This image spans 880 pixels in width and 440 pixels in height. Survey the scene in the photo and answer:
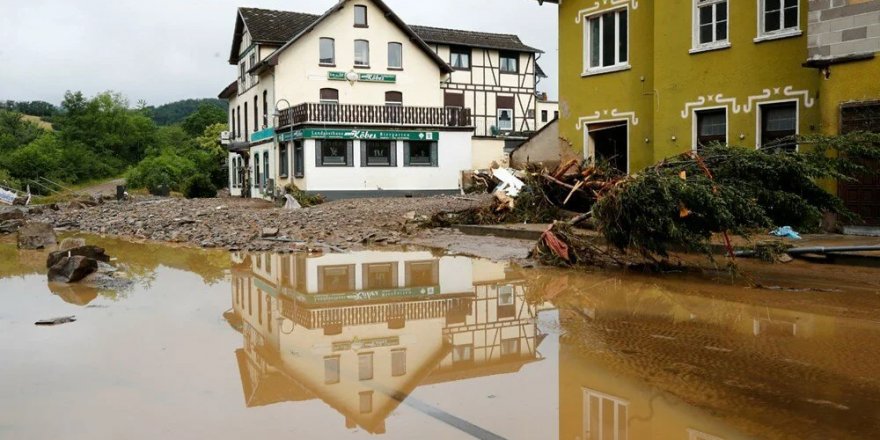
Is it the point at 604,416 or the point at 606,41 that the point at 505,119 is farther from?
the point at 604,416

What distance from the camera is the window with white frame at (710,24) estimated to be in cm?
1617

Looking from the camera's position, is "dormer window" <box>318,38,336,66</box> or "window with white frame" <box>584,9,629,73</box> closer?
"window with white frame" <box>584,9,629,73</box>

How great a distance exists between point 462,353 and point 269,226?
46.2 ft

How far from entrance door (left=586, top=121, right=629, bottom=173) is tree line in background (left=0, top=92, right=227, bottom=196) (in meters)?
34.6

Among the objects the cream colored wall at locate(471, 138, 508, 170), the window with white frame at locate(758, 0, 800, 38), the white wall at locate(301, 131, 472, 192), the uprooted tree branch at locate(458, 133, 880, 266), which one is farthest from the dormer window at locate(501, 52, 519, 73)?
the uprooted tree branch at locate(458, 133, 880, 266)

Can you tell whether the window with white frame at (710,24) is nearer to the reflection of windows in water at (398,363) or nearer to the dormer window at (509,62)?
the reflection of windows in water at (398,363)

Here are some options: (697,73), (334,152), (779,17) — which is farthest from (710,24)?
(334,152)

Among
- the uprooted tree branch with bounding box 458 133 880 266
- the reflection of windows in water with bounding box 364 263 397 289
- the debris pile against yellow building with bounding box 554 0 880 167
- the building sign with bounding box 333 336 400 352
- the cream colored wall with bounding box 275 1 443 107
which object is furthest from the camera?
the cream colored wall with bounding box 275 1 443 107

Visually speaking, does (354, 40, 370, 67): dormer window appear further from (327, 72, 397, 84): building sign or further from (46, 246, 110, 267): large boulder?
(46, 246, 110, 267): large boulder

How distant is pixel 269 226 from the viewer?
776 inches

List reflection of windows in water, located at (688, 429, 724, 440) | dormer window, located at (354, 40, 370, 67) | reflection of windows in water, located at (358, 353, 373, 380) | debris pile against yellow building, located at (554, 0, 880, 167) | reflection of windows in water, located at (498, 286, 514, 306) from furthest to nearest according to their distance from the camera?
dormer window, located at (354, 40, 370, 67) → debris pile against yellow building, located at (554, 0, 880, 167) → reflection of windows in water, located at (498, 286, 514, 306) → reflection of windows in water, located at (358, 353, 373, 380) → reflection of windows in water, located at (688, 429, 724, 440)

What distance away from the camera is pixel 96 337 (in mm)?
7195

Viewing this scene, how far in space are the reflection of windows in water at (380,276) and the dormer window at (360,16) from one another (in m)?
27.5

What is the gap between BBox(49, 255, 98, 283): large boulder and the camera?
10977 mm
